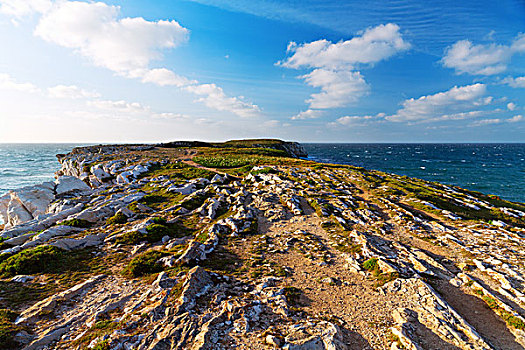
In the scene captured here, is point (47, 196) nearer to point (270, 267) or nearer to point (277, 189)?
point (277, 189)

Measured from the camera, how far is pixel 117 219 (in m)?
21.9

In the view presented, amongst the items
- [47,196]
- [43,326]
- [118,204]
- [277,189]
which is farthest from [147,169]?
[43,326]

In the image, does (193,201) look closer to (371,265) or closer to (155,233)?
(155,233)

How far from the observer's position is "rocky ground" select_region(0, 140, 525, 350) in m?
9.65

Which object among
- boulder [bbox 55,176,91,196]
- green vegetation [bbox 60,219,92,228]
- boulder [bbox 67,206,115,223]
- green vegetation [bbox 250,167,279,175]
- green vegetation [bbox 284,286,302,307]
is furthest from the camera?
green vegetation [bbox 250,167,279,175]

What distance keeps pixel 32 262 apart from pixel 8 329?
695 centimetres

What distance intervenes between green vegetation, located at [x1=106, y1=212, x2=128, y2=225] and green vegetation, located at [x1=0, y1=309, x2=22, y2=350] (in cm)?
1145

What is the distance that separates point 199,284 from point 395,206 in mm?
22538

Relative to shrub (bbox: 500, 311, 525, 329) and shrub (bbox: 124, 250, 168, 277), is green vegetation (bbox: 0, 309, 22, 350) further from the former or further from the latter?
shrub (bbox: 500, 311, 525, 329)

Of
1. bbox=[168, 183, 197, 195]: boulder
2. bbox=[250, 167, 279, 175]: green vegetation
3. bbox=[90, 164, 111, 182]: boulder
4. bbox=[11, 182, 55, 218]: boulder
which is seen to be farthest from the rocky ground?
bbox=[90, 164, 111, 182]: boulder

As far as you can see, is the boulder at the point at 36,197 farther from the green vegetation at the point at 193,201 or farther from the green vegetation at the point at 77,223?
the green vegetation at the point at 193,201

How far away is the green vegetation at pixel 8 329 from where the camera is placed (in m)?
8.69

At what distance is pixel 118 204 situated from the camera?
84.1ft

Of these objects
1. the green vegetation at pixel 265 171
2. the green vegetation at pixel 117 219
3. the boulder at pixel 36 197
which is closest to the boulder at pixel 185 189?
the green vegetation at pixel 117 219
